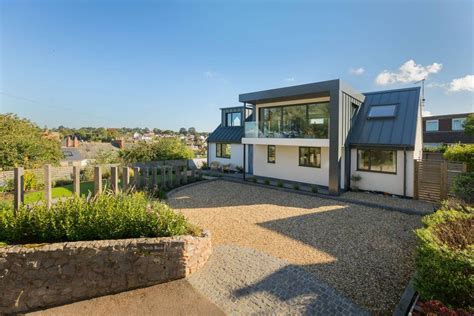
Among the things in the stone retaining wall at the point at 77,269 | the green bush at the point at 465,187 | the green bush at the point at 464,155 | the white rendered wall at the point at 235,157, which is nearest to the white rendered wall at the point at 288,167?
the white rendered wall at the point at 235,157

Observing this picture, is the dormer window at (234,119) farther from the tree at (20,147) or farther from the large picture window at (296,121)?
the tree at (20,147)

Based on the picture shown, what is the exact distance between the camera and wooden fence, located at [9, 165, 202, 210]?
245 inches

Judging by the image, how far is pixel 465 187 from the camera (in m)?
8.57

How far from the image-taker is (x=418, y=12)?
11.4 metres

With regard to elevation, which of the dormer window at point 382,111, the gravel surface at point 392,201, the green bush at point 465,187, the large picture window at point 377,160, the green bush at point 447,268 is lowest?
the gravel surface at point 392,201

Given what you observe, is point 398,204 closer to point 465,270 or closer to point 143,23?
point 465,270

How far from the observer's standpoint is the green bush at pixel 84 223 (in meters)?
5.14

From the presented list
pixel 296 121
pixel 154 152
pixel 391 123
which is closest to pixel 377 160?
pixel 391 123

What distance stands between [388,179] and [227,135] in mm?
13384

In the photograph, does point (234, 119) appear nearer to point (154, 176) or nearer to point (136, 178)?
point (154, 176)

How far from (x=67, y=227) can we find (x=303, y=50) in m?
14.7

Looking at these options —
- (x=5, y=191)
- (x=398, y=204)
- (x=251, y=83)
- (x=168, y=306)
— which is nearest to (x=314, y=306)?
(x=168, y=306)

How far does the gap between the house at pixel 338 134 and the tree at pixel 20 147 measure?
15305 millimetres

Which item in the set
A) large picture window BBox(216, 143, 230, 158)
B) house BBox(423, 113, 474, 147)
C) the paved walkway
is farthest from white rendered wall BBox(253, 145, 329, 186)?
house BBox(423, 113, 474, 147)
